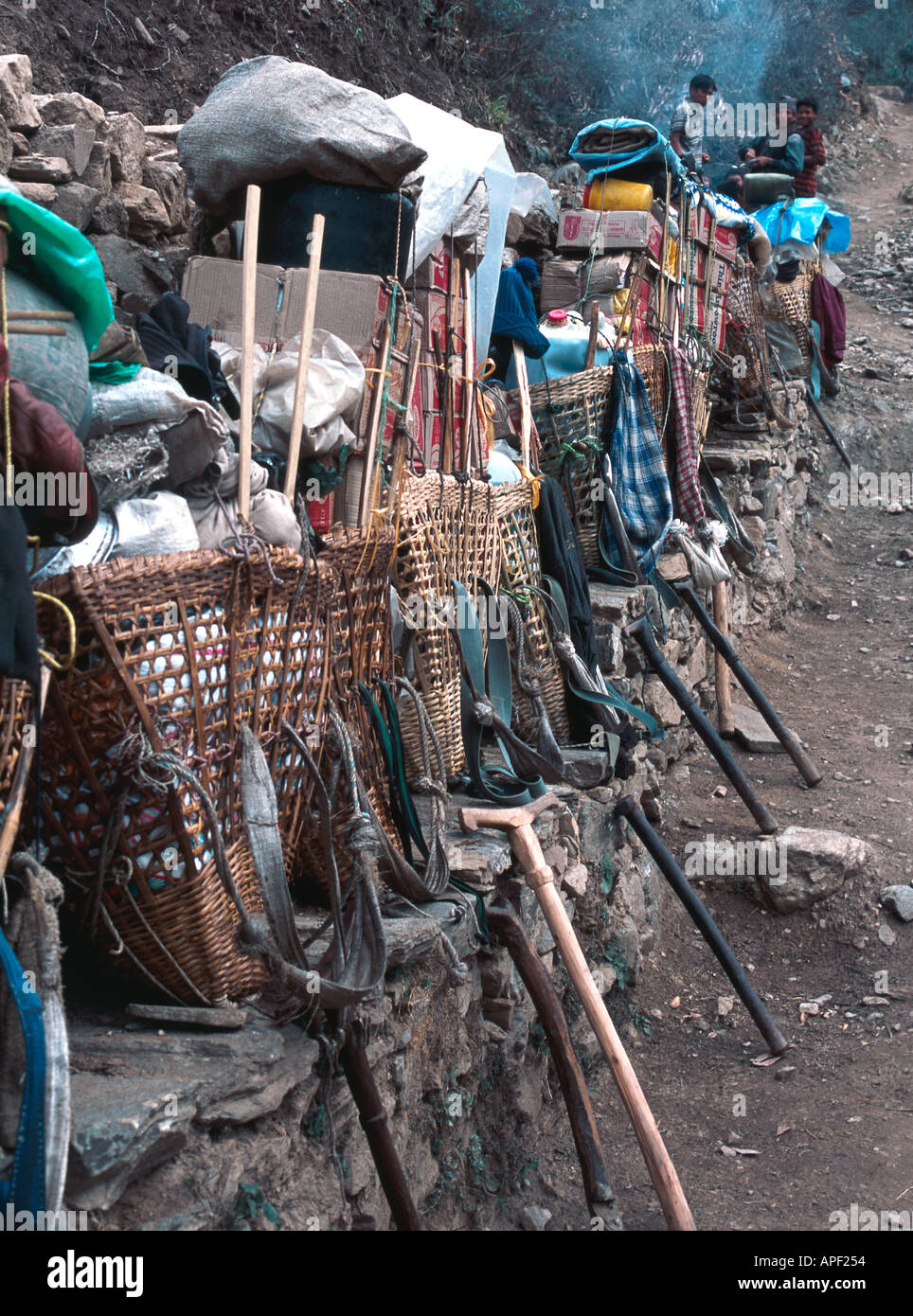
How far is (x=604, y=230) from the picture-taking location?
640 centimetres

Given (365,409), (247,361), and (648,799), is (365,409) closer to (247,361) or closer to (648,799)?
(247,361)

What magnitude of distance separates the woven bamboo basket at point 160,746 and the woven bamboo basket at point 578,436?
3.44 metres

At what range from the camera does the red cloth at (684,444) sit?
649cm

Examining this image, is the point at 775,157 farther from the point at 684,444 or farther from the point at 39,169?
the point at 39,169

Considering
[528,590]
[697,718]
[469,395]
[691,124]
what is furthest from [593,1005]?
[691,124]

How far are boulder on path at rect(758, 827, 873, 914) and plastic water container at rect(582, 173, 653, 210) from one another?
3.76 m

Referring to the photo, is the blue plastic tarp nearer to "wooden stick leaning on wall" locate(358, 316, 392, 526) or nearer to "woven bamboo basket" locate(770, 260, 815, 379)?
"woven bamboo basket" locate(770, 260, 815, 379)

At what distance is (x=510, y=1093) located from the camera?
3365 mm

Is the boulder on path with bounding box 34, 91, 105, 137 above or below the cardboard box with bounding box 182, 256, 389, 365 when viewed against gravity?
above

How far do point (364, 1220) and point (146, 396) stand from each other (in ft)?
5.88

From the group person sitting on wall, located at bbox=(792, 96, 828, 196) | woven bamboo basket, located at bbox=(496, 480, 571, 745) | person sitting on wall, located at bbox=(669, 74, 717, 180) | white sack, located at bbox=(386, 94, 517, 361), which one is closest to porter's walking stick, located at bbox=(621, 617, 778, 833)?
woven bamboo basket, located at bbox=(496, 480, 571, 745)

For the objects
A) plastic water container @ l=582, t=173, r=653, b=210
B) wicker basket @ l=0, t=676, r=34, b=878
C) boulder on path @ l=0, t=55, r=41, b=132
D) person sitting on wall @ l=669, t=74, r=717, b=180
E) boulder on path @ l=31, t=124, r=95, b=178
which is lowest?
wicker basket @ l=0, t=676, r=34, b=878

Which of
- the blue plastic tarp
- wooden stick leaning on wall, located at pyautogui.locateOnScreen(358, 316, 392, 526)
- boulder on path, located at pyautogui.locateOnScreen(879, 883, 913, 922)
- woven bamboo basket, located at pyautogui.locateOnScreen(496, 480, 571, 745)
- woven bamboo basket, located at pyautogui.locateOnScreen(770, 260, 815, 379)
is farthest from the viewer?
the blue plastic tarp

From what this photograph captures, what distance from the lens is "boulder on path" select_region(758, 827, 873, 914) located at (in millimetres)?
5027
